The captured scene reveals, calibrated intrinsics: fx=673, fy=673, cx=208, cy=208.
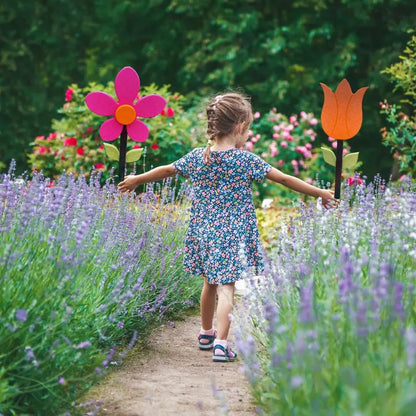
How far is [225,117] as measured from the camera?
385cm

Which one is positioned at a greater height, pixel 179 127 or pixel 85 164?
pixel 179 127

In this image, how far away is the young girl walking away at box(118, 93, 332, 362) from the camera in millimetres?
3799

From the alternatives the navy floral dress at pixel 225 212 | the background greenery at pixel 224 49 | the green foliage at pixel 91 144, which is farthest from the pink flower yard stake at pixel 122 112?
the background greenery at pixel 224 49

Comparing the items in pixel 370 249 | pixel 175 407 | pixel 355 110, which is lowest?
pixel 175 407

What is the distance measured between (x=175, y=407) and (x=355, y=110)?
7.38ft

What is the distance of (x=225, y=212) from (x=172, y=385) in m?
1.08

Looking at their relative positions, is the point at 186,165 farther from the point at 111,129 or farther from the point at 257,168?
the point at 111,129

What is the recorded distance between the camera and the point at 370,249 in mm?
2914

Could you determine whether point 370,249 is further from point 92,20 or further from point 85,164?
point 92,20

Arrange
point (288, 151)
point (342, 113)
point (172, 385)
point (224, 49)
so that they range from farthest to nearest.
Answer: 1. point (224, 49)
2. point (288, 151)
3. point (342, 113)
4. point (172, 385)

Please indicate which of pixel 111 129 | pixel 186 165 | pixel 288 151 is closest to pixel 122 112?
pixel 111 129

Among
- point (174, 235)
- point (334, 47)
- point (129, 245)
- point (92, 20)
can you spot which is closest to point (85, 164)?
point (174, 235)

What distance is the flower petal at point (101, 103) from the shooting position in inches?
169

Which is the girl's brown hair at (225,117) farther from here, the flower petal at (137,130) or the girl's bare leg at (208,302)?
the girl's bare leg at (208,302)
